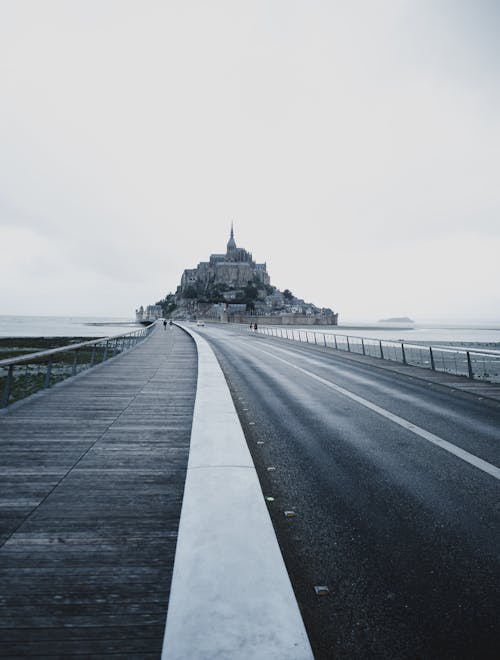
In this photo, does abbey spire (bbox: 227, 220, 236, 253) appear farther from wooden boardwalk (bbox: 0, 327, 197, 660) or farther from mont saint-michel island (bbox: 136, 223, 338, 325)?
wooden boardwalk (bbox: 0, 327, 197, 660)

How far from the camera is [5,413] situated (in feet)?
20.4

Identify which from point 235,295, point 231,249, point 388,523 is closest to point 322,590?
point 388,523

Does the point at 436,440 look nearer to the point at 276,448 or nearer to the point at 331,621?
the point at 276,448

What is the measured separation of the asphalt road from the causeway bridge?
0.05 feet

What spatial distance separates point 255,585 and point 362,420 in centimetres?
483

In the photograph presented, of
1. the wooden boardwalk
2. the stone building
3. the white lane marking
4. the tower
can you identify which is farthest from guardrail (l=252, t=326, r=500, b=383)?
the tower

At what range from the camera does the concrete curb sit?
1750 mm

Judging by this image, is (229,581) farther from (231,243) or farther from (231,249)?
(231,243)

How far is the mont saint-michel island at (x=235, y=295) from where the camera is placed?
156 meters

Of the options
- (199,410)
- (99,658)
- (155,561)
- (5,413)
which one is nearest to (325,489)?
(155,561)

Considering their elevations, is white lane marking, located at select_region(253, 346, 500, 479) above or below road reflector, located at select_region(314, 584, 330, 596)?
below

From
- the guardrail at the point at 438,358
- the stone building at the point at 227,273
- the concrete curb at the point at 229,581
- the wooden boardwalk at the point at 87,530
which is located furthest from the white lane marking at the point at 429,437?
the stone building at the point at 227,273

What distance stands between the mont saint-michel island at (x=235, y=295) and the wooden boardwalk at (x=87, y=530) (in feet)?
447

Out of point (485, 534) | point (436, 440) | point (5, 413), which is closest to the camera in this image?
point (485, 534)
